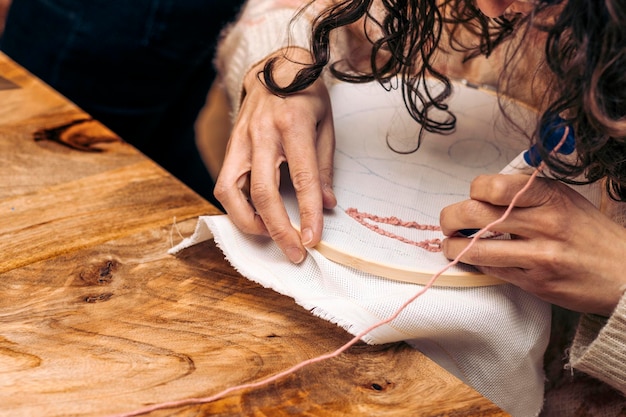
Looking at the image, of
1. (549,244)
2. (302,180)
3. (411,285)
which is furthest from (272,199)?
(549,244)

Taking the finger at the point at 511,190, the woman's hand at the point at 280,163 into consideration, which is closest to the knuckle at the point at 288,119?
the woman's hand at the point at 280,163

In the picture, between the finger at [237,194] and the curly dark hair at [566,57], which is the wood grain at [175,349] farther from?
the curly dark hair at [566,57]

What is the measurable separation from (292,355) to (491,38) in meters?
0.49

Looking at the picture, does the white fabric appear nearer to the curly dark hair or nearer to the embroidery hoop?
the embroidery hoop

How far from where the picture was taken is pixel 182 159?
146 centimetres

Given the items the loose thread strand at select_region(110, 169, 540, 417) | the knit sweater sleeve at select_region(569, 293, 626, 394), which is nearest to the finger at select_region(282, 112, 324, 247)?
the loose thread strand at select_region(110, 169, 540, 417)

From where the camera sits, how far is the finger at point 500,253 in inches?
24.5

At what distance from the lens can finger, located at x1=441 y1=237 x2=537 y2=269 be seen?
0.62 m

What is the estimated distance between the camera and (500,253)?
0.62 m

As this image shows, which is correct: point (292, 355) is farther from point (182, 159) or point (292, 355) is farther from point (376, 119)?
point (182, 159)

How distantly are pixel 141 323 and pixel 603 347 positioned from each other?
0.41 meters

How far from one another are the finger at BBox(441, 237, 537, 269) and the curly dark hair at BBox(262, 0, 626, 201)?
7 cm

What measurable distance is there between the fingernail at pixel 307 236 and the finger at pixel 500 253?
14 cm

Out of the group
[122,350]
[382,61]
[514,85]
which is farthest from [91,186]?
[514,85]
